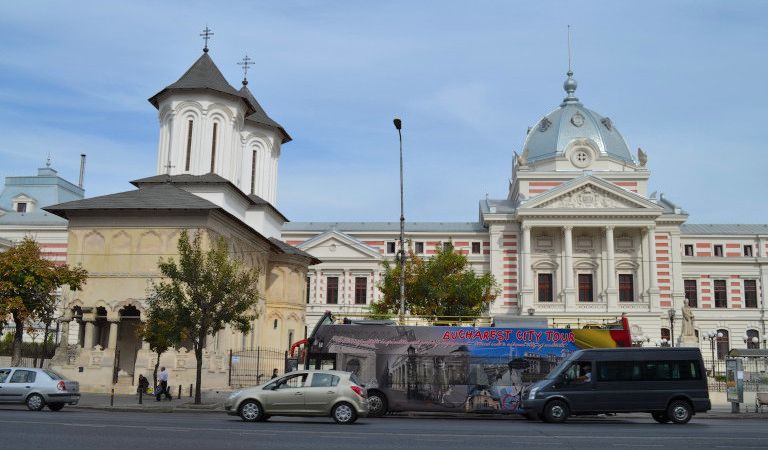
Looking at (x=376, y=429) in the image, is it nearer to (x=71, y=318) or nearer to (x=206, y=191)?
(x=71, y=318)

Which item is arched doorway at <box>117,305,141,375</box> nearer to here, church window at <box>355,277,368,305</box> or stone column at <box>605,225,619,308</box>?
church window at <box>355,277,368,305</box>

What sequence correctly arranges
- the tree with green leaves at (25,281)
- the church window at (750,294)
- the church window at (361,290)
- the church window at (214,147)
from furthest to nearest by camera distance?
the church window at (750,294), the church window at (361,290), the church window at (214,147), the tree with green leaves at (25,281)

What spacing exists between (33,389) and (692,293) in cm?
5898

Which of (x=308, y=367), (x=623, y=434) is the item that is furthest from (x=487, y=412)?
(x=623, y=434)

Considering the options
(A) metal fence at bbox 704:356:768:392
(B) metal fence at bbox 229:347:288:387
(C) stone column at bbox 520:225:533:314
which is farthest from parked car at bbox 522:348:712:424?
(C) stone column at bbox 520:225:533:314

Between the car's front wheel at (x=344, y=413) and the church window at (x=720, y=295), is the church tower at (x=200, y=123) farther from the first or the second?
the church window at (x=720, y=295)

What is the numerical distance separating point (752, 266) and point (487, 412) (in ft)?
172

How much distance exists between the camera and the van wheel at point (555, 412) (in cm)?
2123

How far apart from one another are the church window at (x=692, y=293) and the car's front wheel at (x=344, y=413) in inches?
2175

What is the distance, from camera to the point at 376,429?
16812 millimetres

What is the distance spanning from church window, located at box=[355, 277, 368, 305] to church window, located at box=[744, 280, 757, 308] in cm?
3357

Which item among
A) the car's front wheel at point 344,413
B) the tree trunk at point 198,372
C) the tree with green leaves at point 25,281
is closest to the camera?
the car's front wheel at point 344,413

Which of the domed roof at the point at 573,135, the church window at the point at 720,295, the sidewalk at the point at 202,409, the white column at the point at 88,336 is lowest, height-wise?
the sidewalk at the point at 202,409

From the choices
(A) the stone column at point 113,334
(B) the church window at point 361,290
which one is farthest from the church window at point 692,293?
(A) the stone column at point 113,334
